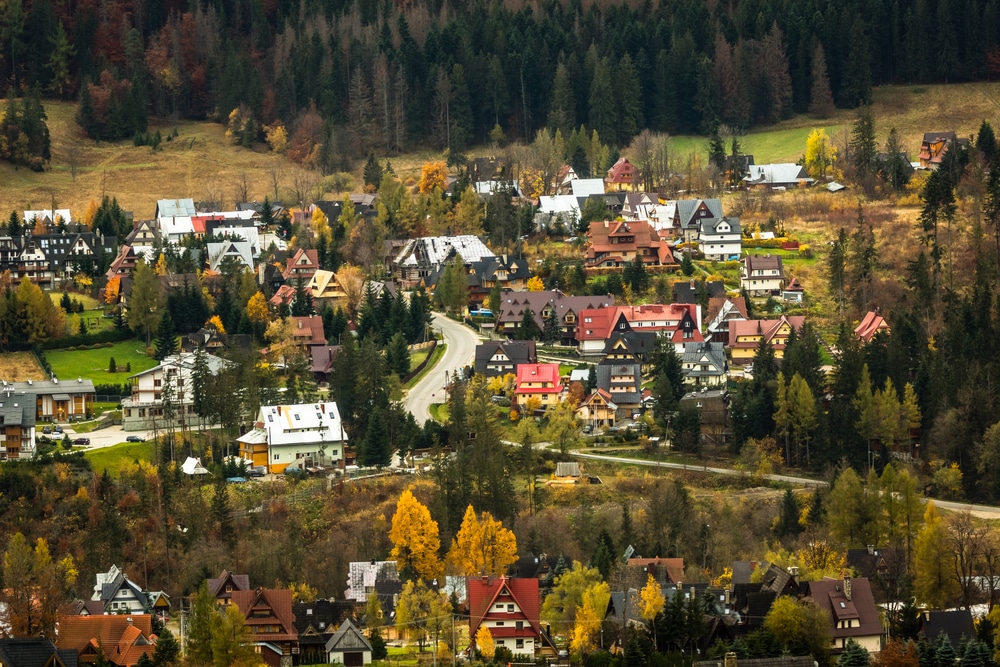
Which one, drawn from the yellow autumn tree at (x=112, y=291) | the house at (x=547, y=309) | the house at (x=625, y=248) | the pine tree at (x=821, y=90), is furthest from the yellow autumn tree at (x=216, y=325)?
the pine tree at (x=821, y=90)

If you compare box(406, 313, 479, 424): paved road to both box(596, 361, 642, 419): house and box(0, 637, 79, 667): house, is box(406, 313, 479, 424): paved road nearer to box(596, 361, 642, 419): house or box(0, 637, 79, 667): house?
box(596, 361, 642, 419): house

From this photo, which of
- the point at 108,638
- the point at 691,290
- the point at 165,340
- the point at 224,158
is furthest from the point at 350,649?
the point at 224,158

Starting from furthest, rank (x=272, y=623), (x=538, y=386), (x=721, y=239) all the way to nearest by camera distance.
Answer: (x=721, y=239) < (x=538, y=386) < (x=272, y=623)

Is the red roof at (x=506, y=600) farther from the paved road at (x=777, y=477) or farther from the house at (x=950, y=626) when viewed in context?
the paved road at (x=777, y=477)

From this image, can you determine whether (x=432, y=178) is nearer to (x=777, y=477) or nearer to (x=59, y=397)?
(x=59, y=397)

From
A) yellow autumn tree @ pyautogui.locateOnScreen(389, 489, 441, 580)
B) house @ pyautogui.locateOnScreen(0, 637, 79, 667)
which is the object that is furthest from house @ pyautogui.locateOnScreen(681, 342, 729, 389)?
house @ pyautogui.locateOnScreen(0, 637, 79, 667)
